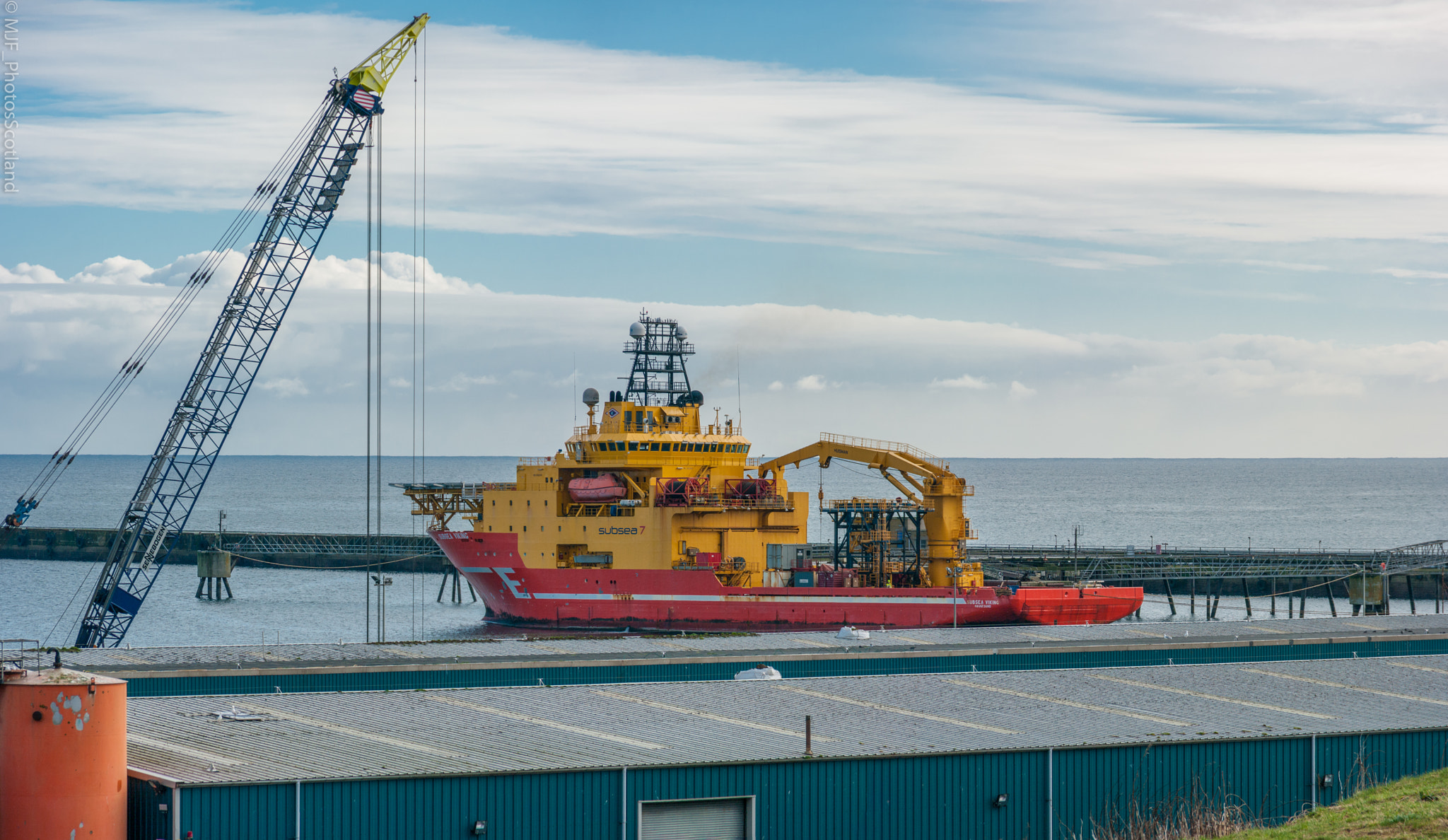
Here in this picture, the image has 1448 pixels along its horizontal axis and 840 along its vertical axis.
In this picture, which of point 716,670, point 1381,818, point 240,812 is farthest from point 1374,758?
point 240,812

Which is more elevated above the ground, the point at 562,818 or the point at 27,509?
the point at 27,509

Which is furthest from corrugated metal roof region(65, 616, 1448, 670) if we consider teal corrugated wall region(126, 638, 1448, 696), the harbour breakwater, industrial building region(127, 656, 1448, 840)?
the harbour breakwater

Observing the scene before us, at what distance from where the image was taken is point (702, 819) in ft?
81.8

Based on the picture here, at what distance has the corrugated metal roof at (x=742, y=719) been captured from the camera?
25016mm

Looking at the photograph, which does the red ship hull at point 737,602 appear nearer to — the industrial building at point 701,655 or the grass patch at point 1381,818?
the industrial building at point 701,655

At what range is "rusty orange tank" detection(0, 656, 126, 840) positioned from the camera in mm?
22391

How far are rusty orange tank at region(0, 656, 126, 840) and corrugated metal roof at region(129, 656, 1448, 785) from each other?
1.01 m

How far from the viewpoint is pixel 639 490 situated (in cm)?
6538

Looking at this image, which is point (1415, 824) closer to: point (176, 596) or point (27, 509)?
point (27, 509)

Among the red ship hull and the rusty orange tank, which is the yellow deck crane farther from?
the rusty orange tank

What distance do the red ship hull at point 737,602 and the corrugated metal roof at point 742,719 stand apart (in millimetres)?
24271

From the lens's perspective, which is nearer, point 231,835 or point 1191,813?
point 231,835

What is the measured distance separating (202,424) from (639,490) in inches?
716

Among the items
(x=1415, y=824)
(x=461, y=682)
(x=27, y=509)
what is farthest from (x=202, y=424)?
(x=1415, y=824)
